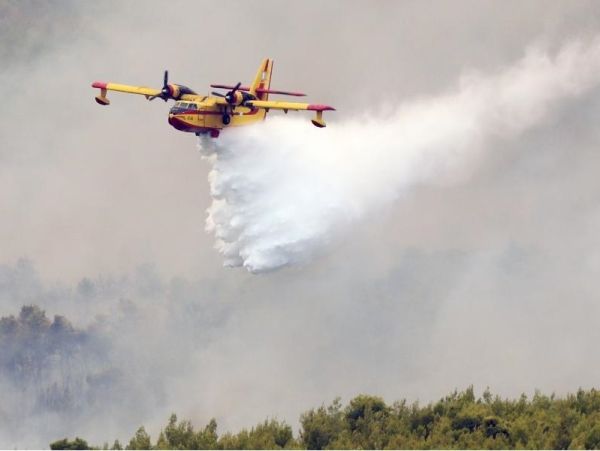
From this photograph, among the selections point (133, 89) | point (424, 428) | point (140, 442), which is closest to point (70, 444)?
point (140, 442)

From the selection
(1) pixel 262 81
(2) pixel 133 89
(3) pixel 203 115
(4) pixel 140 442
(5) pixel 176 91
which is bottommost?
(4) pixel 140 442

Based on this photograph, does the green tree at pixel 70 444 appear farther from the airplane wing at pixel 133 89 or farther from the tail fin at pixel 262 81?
the tail fin at pixel 262 81

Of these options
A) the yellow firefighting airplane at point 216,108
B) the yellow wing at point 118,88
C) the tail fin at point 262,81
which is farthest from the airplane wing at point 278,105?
the yellow wing at point 118,88

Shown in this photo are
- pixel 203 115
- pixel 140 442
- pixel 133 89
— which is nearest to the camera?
pixel 140 442

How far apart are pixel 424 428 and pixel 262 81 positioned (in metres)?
28.8

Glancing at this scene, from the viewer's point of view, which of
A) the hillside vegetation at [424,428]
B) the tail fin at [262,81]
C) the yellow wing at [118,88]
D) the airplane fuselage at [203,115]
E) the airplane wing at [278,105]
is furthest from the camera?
the tail fin at [262,81]

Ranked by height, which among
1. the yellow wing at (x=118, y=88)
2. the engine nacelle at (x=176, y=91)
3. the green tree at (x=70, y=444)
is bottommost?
the green tree at (x=70, y=444)

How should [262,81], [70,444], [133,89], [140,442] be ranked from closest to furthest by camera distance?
[70,444] → [140,442] → [133,89] → [262,81]

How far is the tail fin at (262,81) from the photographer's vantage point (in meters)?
87.6

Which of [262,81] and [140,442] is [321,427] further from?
[262,81]

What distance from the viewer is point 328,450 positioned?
65.6 m

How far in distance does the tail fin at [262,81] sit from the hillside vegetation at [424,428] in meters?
23.2

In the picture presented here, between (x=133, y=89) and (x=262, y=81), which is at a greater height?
(x=262, y=81)

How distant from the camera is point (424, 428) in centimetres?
6938
